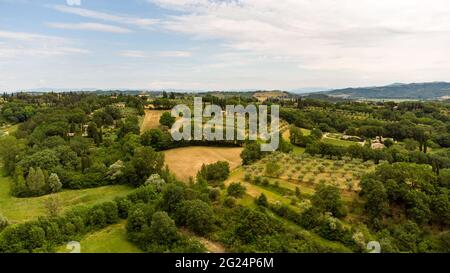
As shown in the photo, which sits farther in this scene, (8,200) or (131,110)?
(131,110)

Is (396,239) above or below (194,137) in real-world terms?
below

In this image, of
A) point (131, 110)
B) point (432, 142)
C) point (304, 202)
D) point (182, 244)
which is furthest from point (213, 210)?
point (131, 110)

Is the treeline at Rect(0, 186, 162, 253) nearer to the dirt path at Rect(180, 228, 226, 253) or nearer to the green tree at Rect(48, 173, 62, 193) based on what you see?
the dirt path at Rect(180, 228, 226, 253)

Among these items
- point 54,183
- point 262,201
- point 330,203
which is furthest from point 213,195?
point 54,183

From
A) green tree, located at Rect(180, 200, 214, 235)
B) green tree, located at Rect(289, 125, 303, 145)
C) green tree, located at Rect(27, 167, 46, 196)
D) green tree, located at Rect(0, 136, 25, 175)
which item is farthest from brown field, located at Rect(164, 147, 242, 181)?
green tree, located at Rect(0, 136, 25, 175)

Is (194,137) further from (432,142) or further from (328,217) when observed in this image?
(432,142)

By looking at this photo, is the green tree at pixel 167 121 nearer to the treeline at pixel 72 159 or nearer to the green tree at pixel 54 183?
the treeline at pixel 72 159

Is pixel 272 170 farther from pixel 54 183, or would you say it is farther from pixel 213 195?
pixel 54 183
